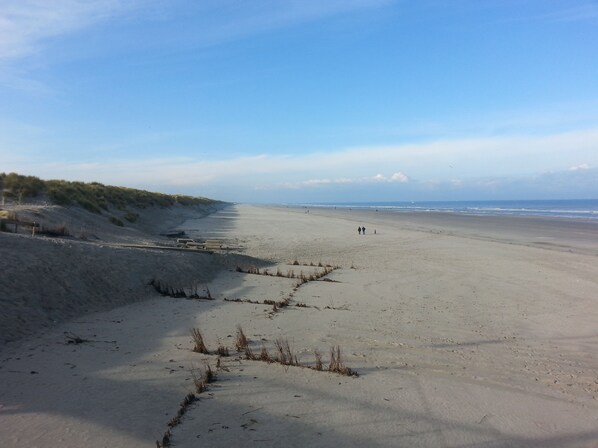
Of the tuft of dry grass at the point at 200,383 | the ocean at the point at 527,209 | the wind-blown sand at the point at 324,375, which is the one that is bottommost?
the wind-blown sand at the point at 324,375

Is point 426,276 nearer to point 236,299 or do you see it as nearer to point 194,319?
point 236,299

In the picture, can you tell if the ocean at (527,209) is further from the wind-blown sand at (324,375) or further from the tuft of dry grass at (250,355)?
the tuft of dry grass at (250,355)

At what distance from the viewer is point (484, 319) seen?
377 inches

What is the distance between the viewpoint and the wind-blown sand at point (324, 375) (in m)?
4.36

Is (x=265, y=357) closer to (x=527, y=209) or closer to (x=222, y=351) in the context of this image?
(x=222, y=351)

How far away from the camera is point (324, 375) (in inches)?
225

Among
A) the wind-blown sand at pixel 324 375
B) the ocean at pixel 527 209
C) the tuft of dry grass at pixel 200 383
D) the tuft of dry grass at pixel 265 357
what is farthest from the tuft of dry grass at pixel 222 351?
the ocean at pixel 527 209

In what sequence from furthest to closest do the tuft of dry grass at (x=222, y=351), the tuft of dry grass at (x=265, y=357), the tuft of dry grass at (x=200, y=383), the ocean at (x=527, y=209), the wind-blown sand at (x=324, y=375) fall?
1. the ocean at (x=527, y=209)
2. the tuft of dry grass at (x=222, y=351)
3. the tuft of dry grass at (x=265, y=357)
4. the tuft of dry grass at (x=200, y=383)
5. the wind-blown sand at (x=324, y=375)

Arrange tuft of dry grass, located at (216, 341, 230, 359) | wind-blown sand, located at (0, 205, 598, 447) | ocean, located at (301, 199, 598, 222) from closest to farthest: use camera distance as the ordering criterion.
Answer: wind-blown sand, located at (0, 205, 598, 447) < tuft of dry grass, located at (216, 341, 230, 359) < ocean, located at (301, 199, 598, 222)

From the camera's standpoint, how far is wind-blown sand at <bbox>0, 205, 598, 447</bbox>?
4.36 meters

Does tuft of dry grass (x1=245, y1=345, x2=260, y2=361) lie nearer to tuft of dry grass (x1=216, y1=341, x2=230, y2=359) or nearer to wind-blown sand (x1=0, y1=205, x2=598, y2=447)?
wind-blown sand (x1=0, y1=205, x2=598, y2=447)

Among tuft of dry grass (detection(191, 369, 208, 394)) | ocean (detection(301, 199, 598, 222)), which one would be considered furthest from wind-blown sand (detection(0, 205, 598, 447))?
ocean (detection(301, 199, 598, 222))

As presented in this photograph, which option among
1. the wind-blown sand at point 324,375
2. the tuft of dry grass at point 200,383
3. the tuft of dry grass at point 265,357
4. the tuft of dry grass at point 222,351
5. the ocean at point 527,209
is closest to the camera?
the wind-blown sand at point 324,375

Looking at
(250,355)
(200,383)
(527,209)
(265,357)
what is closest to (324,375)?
(265,357)
